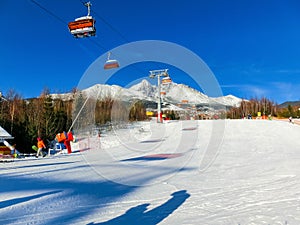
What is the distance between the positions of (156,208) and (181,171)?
3.19 metres

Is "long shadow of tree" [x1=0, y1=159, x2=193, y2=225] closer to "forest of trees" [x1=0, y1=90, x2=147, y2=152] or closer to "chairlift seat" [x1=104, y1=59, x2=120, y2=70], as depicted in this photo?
"chairlift seat" [x1=104, y1=59, x2=120, y2=70]

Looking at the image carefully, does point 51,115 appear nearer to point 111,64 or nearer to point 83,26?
point 111,64

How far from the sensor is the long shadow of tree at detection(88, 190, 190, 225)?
3.21 meters

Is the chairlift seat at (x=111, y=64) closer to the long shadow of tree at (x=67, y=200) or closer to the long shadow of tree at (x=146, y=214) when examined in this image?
the long shadow of tree at (x=67, y=200)

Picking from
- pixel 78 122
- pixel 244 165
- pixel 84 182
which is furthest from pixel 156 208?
pixel 78 122

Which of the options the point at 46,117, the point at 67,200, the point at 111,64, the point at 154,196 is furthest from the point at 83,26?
the point at 46,117

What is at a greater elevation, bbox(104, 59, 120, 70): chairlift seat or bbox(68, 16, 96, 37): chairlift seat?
bbox(68, 16, 96, 37): chairlift seat

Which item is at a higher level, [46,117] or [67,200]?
[46,117]

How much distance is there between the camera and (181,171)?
6.84m

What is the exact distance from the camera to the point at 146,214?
138 inches

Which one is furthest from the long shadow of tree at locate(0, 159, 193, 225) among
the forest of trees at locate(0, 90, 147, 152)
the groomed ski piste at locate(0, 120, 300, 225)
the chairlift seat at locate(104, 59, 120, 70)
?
the forest of trees at locate(0, 90, 147, 152)

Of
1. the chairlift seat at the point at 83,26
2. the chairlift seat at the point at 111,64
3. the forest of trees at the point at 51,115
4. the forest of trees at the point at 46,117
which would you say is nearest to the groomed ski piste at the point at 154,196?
the chairlift seat at the point at 111,64

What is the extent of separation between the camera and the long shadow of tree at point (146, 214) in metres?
3.21

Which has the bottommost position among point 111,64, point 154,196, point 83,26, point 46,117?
point 154,196
